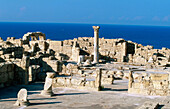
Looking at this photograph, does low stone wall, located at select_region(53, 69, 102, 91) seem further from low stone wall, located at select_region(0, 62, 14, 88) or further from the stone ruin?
low stone wall, located at select_region(0, 62, 14, 88)

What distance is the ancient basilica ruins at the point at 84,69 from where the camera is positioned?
14372 mm

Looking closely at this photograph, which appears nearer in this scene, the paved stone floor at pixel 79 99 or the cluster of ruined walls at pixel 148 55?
the paved stone floor at pixel 79 99

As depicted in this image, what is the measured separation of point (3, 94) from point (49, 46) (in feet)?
79.2

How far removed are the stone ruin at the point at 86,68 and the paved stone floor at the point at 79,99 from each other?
23.8 inches

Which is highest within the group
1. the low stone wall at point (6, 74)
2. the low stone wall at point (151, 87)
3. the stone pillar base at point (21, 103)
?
the low stone wall at point (6, 74)

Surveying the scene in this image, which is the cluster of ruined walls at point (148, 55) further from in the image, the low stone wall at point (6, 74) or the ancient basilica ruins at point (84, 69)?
the low stone wall at point (6, 74)

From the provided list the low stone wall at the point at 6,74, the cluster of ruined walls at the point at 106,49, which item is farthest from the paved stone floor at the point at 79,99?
the cluster of ruined walls at the point at 106,49

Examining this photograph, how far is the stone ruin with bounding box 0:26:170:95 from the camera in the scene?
48.8 feet

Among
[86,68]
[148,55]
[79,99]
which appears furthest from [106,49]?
[79,99]

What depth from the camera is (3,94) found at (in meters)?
14.0

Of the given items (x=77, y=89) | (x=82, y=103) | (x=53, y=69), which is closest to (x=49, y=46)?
(x=53, y=69)

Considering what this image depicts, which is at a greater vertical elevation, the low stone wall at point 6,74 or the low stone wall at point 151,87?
the low stone wall at point 6,74

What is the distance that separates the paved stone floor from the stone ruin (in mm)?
605

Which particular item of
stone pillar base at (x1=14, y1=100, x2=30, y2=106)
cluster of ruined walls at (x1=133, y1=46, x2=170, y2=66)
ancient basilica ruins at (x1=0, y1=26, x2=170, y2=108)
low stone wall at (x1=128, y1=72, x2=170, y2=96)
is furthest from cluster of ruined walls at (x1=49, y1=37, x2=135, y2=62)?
stone pillar base at (x1=14, y1=100, x2=30, y2=106)
